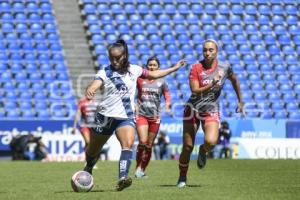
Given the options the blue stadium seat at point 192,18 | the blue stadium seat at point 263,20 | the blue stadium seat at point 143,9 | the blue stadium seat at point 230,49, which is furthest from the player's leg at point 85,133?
the blue stadium seat at point 263,20

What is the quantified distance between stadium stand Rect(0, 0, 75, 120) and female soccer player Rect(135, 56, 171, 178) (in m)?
13.8

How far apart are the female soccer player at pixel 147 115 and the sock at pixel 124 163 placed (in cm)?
498

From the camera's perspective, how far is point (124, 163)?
12695 mm

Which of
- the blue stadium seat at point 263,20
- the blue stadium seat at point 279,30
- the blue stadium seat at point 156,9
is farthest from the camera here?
the blue stadium seat at point 263,20

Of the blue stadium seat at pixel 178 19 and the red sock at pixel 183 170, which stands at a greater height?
the blue stadium seat at pixel 178 19

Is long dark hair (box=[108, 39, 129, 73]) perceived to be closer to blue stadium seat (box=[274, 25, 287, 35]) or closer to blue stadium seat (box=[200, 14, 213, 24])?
blue stadium seat (box=[200, 14, 213, 24])

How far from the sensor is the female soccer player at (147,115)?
18.1m

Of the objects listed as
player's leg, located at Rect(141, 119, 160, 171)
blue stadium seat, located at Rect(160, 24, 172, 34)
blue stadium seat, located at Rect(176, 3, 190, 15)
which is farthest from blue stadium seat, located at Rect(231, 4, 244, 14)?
player's leg, located at Rect(141, 119, 160, 171)

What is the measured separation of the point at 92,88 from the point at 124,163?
1.31 meters

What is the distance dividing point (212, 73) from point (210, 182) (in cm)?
238

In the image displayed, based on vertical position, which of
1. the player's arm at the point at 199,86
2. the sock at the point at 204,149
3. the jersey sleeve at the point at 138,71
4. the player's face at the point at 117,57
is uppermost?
the player's face at the point at 117,57

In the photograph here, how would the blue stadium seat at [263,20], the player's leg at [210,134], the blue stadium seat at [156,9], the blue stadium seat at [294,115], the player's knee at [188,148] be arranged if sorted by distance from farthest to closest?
the blue stadium seat at [263,20]
the blue stadium seat at [156,9]
the blue stadium seat at [294,115]
the player's knee at [188,148]
the player's leg at [210,134]

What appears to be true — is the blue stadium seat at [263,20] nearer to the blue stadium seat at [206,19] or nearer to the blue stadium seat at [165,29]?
the blue stadium seat at [206,19]

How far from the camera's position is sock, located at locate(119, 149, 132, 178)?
41.3ft
